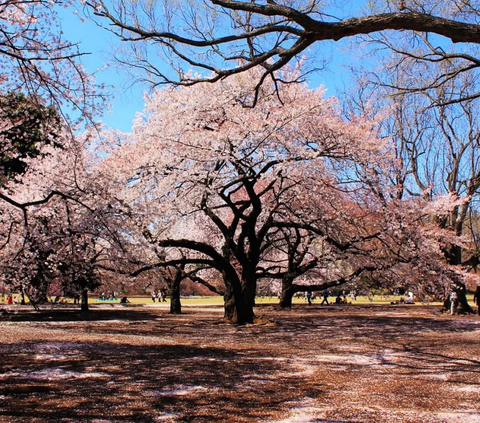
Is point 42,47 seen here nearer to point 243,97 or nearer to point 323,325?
point 243,97

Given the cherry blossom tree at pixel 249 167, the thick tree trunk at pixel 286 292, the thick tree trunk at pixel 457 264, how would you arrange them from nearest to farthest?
the cherry blossom tree at pixel 249 167
the thick tree trunk at pixel 457 264
the thick tree trunk at pixel 286 292

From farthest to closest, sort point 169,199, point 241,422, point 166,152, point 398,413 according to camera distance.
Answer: point 169,199
point 166,152
point 398,413
point 241,422

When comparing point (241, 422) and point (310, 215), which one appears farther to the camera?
point (310, 215)

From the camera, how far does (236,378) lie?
7207 millimetres

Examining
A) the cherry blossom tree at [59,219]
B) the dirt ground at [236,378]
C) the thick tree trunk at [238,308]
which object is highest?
the cherry blossom tree at [59,219]

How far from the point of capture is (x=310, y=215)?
58.4 ft

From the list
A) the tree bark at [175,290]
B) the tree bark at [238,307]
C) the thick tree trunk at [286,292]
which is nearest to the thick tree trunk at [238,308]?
the tree bark at [238,307]

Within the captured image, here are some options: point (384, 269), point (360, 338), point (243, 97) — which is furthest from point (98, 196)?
point (384, 269)

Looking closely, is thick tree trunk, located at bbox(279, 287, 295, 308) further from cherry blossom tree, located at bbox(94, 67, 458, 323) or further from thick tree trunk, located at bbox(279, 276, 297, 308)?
cherry blossom tree, located at bbox(94, 67, 458, 323)

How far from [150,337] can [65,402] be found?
762cm

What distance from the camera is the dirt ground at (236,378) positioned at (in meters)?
5.18

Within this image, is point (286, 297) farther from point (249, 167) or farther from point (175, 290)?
point (249, 167)

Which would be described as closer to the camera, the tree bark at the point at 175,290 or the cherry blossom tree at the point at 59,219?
the cherry blossom tree at the point at 59,219

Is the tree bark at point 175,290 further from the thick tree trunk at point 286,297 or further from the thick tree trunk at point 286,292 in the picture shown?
the thick tree trunk at point 286,297
